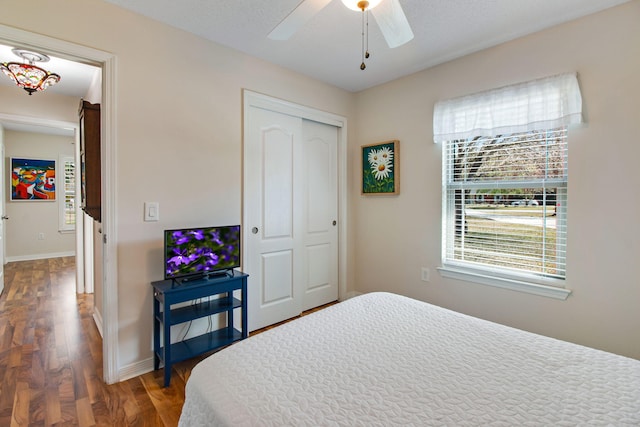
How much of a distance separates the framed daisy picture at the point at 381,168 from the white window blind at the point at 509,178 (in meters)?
0.48

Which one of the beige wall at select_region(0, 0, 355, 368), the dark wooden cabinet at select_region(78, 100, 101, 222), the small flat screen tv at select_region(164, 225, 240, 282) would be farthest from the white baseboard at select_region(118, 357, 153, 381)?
the dark wooden cabinet at select_region(78, 100, 101, 222)

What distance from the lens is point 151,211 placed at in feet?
7.07

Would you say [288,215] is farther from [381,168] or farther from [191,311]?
[191,311]

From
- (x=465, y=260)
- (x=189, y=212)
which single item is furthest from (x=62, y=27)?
(x=465, y=260)

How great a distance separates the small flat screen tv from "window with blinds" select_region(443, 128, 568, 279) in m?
1.91

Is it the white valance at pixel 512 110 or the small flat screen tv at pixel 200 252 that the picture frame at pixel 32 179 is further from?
the white valance at pixel 512 110

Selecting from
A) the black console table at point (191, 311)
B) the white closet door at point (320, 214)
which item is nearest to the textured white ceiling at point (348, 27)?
the white closet door at point (320, 214)

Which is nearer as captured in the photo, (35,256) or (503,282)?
(503,282)

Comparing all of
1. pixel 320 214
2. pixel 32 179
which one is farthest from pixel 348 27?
pixel 32 179

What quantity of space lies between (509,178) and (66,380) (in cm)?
350

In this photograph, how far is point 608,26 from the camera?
197cm

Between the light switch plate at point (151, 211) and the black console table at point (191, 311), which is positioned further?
the light switch plate at point (151, 211)

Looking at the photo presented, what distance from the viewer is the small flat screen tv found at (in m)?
2.07

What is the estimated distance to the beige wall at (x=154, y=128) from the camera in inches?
75.8
